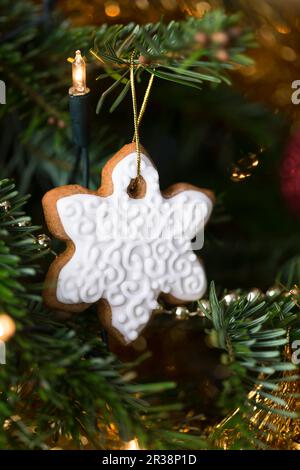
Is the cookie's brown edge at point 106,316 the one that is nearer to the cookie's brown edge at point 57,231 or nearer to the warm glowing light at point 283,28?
the cookie's brown edge at point 57,231

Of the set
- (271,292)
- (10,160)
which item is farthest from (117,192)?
(10,160)

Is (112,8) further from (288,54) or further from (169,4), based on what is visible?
(288,54)

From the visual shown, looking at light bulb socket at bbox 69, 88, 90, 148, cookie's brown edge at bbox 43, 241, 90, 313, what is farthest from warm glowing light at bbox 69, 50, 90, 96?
cookie's brown edge at bbox 43, 241, 90, 313

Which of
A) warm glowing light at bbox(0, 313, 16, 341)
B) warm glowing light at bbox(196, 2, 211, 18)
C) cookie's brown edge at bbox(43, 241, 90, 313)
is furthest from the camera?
warm glowing light at bbox(196, 2, 211, 18)

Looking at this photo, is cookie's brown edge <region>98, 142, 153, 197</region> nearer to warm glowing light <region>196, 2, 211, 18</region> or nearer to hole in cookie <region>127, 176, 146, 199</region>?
hole in cookie <region>127, 176, 146, 199</region>

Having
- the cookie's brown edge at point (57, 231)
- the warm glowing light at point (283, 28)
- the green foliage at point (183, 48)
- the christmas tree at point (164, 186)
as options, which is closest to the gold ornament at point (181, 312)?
the christmas tree at point (164, 186)

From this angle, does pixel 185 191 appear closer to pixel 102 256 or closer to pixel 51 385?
pixel 102 256
